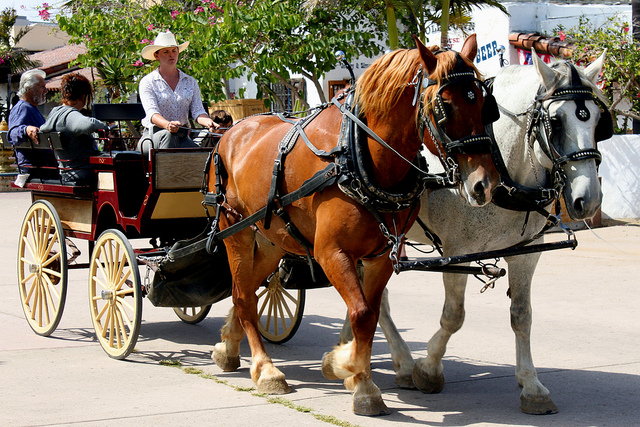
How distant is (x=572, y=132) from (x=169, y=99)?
3.63 m

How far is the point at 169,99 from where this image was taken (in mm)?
6699

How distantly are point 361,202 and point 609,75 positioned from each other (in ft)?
35.0

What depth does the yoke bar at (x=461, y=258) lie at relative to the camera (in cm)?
430

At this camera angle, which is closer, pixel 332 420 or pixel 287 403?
pixel 332 420

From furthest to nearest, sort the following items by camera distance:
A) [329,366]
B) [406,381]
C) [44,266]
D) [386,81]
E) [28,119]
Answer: [28,119]
[44,266]
[406,381]
[329,366]
[386,81]

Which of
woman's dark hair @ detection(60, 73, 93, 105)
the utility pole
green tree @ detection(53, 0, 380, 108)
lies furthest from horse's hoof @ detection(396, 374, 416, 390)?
the utility pole

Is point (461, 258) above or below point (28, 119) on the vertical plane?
below

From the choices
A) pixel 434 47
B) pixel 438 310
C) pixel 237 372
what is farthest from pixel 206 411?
pixel 438 310

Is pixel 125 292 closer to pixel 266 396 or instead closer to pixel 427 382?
pixel 266 396

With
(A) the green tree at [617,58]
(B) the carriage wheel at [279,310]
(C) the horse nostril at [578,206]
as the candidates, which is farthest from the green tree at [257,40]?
(C) the horse nostril at [578,206]

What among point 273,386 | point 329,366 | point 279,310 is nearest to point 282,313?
point 279,310

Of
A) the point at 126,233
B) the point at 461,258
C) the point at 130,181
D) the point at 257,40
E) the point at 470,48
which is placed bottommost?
the point at 126,233

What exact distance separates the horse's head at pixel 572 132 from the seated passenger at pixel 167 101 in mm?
2971

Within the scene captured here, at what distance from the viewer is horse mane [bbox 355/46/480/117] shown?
4.25m
